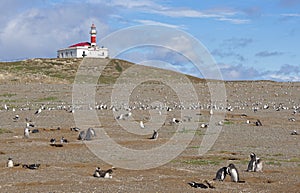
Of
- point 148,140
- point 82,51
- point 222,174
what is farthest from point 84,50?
point 222,174

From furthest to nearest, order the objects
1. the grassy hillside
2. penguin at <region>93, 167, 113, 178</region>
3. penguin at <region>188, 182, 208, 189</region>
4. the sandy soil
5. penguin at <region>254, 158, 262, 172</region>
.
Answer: the grassy hillside → penguin at <region>254, 158, 262, 172</region> → penguin at <region>93, 167, 113, 178</region> → the sandy soil → penguin at <region>188, 182, 208, 189</region>

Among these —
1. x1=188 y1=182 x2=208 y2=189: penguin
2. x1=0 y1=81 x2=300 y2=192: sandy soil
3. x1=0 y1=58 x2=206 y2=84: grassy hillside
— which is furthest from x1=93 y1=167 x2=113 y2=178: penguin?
x1=0 y1=58 x2=206 y2=84: grassy hillside

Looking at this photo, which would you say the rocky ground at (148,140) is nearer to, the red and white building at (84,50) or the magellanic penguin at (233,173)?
the magellanic penguin at (233,173)

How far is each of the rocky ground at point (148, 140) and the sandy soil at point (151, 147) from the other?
2 cm

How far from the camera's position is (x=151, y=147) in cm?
2152

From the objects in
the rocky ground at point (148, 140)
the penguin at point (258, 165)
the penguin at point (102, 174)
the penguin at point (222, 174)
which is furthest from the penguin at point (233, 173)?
the penguin at point (102, 174)

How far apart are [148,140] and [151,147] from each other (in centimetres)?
184

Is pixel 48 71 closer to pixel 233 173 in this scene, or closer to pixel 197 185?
pixel 233 173

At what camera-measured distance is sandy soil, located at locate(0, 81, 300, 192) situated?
13.9 meters

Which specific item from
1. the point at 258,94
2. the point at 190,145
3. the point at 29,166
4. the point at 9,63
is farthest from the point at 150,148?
Result: the point at 9,63

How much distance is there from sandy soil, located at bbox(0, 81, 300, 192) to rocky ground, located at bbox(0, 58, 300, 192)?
0.08 ft

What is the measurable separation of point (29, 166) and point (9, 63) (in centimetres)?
6739

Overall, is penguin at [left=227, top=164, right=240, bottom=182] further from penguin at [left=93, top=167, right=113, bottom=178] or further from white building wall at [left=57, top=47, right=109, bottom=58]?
white building wall at [left=57, top=47, right=109, bottom=58]

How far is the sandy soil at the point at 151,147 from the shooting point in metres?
13.9
